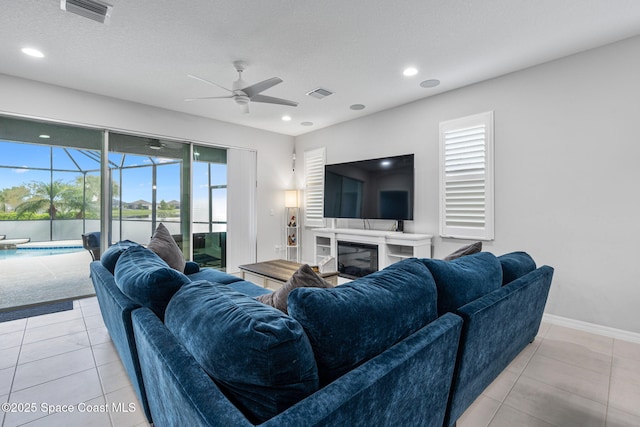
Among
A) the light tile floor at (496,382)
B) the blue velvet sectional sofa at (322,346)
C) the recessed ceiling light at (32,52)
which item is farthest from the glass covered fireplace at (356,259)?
the recessed ceiling light at (32,52)

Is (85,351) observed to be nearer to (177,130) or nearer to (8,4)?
(8,4)

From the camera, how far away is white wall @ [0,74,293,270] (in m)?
3.64

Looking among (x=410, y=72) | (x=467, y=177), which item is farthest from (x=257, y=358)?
(x=467, y=177)

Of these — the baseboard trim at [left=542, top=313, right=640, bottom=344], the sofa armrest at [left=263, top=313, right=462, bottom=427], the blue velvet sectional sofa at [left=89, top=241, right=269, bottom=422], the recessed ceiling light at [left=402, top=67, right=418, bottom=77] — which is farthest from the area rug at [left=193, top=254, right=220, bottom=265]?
the baseboard trim at [left=542, top=313, right=640, bottom=344]

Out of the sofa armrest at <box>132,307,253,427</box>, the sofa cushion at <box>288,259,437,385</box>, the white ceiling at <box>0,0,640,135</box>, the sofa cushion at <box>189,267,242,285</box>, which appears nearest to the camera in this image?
the sofa armrest at <box>132,307,253,427</box>

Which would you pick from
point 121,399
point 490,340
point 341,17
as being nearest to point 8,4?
point 341,17

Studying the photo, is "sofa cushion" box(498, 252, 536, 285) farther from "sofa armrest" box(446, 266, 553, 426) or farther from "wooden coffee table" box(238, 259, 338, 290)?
"wooden coffee table" box(238, 259, 338, 290)

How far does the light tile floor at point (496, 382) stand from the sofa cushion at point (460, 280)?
0.72 metres

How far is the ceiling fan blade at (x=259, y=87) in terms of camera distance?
300 centimetres

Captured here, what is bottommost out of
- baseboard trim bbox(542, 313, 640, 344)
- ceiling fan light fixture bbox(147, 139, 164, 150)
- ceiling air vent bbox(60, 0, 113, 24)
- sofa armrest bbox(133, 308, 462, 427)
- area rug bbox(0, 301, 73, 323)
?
area rug bbox(0, 301, 73, 323)

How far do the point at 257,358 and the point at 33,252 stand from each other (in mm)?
4511

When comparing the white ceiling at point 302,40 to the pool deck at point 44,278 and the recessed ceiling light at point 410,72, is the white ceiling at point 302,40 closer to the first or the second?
the recessed ceiling light at point 410,72

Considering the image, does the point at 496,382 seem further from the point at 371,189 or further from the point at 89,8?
the point at 89,8

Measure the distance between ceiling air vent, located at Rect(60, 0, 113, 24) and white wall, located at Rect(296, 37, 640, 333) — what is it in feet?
11.0
